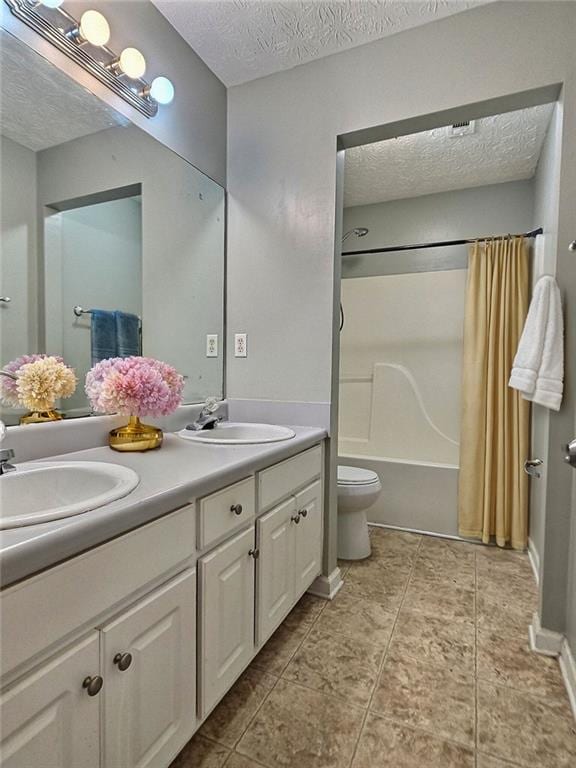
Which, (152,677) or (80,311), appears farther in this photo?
(80,311)

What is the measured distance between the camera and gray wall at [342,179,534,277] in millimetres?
2616

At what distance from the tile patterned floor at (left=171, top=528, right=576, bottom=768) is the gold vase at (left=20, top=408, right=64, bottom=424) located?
40.8 inches

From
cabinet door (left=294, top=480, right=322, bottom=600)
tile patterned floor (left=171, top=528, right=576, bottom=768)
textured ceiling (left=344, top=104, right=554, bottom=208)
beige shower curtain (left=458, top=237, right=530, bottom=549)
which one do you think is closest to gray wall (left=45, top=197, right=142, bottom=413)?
cabinet door (left=294, top=480, right=322, bottom=600)

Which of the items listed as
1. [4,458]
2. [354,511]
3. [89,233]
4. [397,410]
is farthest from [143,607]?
[397,410]

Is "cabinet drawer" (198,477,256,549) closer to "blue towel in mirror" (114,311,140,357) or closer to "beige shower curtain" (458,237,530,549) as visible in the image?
"blue towel in mirror" (114,311,140,357)

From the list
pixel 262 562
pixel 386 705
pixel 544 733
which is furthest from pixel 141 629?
pixel 544 733

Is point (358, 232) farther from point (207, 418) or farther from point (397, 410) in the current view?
point (207, 418)

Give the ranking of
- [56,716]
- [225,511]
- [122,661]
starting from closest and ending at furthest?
[56,716], [122,661], [225,511]

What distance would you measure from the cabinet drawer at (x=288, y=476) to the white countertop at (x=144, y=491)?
40 millimetres

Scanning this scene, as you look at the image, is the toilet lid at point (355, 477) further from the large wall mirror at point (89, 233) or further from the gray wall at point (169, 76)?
the gray wall at point (169, 76)

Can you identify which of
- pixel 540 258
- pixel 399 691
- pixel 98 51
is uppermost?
pixel 98 51

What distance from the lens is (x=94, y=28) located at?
122 cm

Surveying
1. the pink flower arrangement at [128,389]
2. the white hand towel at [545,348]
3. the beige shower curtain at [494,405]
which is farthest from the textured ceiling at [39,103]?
the beige shower curtain at [494,405]

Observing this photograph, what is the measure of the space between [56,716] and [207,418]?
1.13 metres
